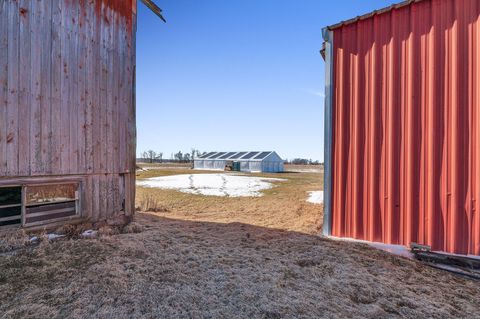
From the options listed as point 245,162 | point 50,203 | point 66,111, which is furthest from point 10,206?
point 245,162


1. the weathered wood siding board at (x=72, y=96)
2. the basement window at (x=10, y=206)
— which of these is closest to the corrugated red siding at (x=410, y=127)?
the weathered wood siding board at (x=72, y=96)

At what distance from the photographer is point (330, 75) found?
544 centimetres

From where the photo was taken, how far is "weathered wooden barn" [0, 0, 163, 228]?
15.2 ft

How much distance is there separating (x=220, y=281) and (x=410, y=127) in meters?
3.80

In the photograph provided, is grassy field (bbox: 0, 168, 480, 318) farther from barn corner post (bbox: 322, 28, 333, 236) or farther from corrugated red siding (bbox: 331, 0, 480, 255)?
corrugated red siding (bbox: 331, 0, 480, 255)

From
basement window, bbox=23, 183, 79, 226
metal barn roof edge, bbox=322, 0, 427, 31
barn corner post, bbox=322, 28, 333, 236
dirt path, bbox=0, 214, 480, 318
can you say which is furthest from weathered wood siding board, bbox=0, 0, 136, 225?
metal barn roof edge, bbox=322, 0, 427, 31

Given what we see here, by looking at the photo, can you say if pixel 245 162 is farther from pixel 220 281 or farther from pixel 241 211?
pixel 220 281

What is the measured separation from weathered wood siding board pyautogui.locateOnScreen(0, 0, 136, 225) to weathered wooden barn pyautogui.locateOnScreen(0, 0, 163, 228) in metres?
0.02

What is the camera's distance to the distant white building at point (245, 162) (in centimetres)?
4059

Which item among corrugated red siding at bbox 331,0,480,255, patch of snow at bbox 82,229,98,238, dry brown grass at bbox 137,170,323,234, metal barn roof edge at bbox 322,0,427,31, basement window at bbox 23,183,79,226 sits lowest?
dry brown grass at bbox 137,170,323,234

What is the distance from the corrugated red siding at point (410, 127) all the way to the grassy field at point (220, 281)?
68 centimetres

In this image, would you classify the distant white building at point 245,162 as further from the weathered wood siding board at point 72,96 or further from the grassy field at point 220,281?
the grassy field at point 220,281

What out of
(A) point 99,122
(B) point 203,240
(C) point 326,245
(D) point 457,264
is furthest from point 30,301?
(D) point 457,264

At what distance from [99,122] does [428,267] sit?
630 centimetres
